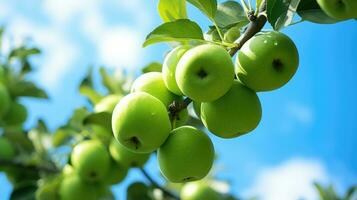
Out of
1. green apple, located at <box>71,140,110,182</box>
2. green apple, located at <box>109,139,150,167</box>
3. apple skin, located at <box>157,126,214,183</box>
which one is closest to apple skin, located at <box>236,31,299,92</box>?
apple skin, located at <box>157,126,214,183</box>

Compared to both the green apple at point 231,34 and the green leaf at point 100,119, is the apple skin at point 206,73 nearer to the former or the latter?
the green apple at point 231,34

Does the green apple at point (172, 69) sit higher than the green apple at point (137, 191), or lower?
higher

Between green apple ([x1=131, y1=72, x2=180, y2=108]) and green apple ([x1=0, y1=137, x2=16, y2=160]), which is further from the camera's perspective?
green apple ([x1=0, y1=137, x2=16, y2=160])

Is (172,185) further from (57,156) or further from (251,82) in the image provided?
(251,82)

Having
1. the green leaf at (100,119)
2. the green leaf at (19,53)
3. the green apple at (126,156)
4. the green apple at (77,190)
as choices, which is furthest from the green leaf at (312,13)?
the green leaf at (19,53)

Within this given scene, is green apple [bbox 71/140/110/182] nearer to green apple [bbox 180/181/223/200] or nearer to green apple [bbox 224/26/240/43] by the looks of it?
green apple [bbox 180/181/223/200]
